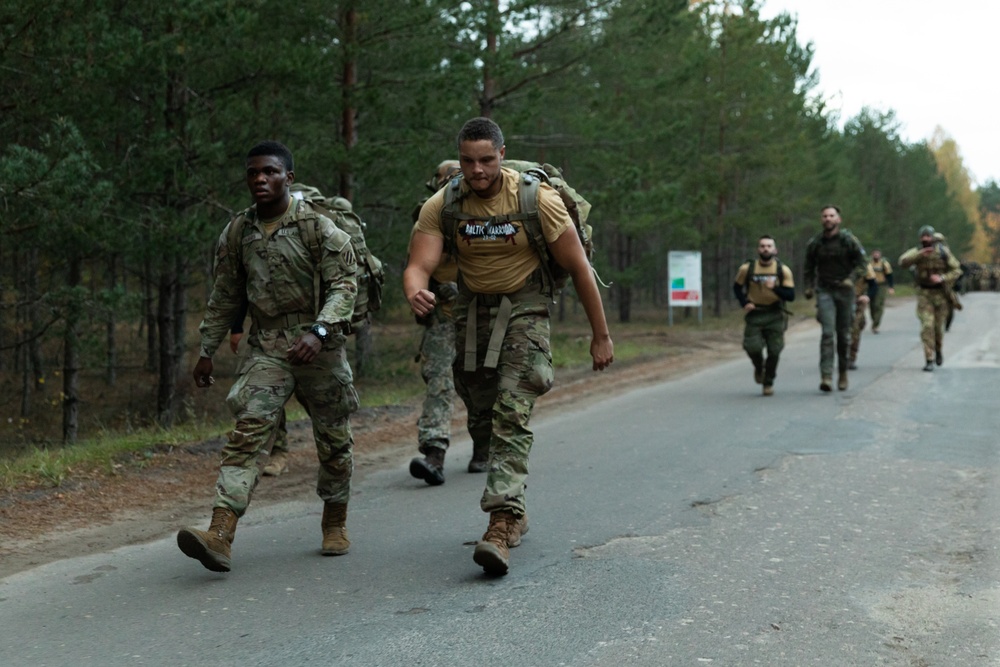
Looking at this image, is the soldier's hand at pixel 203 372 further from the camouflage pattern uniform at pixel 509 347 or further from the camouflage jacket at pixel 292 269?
the camouflage pattern uniform at pixel 509 347

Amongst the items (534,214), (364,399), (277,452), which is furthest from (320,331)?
(364,399)

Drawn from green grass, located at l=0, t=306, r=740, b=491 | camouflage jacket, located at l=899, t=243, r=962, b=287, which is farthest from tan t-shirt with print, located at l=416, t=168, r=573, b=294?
camouflage jacket, located at l=899, t=243, r=962, b=287

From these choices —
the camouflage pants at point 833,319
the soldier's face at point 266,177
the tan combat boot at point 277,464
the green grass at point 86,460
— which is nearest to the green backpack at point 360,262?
the soldier's face at point 266,177

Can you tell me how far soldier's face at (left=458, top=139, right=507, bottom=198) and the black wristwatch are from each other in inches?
38.4

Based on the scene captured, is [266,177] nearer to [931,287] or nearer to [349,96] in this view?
[349,96]

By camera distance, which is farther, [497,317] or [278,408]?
[497,317]

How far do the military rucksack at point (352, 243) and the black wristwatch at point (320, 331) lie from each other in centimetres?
31

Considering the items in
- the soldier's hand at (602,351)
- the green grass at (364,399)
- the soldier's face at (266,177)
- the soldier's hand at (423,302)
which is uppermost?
the soldier's face at (266,177)

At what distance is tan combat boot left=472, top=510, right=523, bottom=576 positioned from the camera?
4898 mm

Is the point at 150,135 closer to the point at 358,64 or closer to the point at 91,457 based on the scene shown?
the point at 358,64

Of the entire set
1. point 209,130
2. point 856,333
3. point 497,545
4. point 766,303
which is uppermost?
point 209,130

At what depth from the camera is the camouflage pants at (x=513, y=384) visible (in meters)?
5.16

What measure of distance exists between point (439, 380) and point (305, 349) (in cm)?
297

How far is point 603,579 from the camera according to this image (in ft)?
16.4
